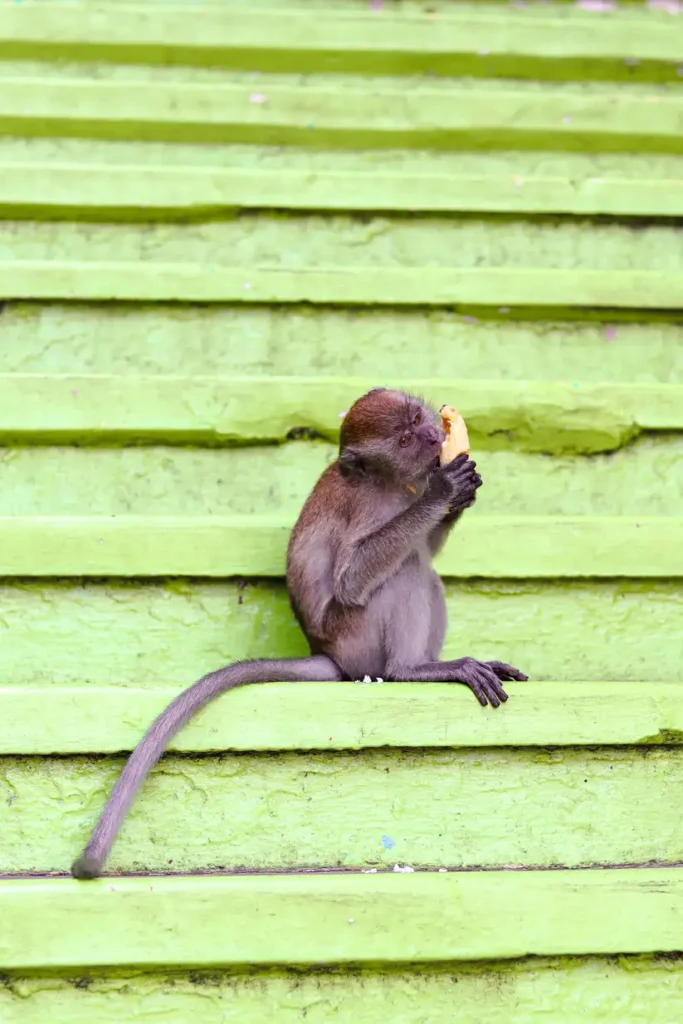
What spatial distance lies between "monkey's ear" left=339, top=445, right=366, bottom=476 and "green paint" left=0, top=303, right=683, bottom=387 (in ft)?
1.61

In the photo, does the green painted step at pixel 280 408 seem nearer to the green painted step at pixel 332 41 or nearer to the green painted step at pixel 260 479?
the green painted step at pixel 260 479

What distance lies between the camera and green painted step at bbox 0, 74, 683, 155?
11.9 feet

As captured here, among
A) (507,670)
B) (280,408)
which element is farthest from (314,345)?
(507,670)

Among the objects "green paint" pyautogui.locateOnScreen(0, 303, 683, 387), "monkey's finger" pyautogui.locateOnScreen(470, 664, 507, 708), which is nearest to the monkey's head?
"green paint" pyautogui.locateOnScreen(0, 303, 683, 387)

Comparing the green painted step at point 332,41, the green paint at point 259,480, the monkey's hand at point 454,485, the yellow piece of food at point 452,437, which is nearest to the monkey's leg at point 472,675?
the monkey's hand at point 454,485

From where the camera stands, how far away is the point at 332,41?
383 cm

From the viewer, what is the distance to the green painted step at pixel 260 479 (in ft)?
9.45

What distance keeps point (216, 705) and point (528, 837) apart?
0.68 m

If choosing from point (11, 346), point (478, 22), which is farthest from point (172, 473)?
point (478, 22)

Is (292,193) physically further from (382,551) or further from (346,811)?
(346,811)

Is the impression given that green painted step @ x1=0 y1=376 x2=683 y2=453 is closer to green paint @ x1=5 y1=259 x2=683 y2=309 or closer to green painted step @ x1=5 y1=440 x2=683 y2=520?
green painted step @ x1=5 y1=440 x2=683 y2=520

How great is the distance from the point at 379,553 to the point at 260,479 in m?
0.56

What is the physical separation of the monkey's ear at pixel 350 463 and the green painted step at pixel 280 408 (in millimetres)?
279

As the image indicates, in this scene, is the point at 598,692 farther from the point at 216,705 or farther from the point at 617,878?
the point at 216,705
